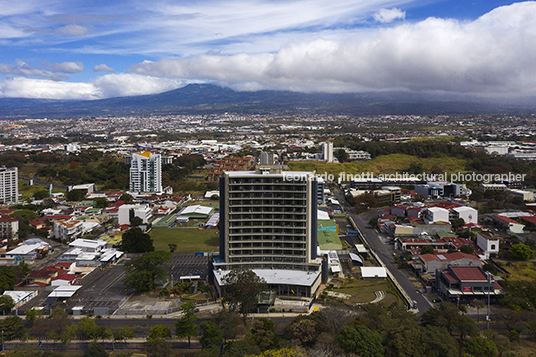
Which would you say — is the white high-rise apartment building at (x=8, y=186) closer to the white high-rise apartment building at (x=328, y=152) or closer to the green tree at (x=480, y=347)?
the white high-rise apartment building at (x=328, y=152)

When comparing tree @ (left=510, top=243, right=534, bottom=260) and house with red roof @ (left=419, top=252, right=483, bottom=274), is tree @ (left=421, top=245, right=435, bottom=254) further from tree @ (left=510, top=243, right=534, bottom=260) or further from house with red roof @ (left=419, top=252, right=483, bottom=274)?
tree @ (left=510, top=243, right=534, bottom=260)

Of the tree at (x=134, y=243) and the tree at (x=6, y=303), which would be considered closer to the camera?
the tree at (x=6, y=303)

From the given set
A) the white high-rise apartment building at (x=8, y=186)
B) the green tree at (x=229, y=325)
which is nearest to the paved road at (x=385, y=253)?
the green tree at (x=229, y=325)

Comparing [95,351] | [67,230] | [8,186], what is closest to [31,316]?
[95,351]

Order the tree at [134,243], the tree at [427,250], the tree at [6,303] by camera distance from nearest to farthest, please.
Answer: the tree at [6,303]
the tree at [427,250]
the tree at [134,243]

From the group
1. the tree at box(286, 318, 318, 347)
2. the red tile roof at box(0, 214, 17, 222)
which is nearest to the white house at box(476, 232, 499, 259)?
the tree at box(286, 318, 318, 347)

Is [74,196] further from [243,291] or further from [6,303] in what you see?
[243,291]
